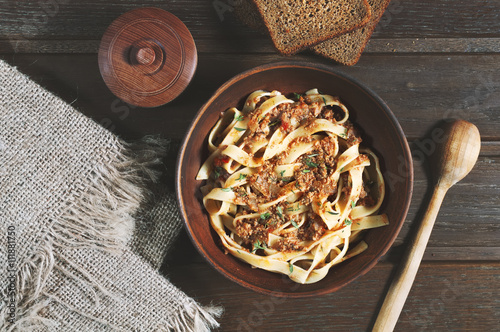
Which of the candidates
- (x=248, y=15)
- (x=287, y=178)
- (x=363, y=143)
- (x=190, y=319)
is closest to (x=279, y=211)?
(x=287, y=178)

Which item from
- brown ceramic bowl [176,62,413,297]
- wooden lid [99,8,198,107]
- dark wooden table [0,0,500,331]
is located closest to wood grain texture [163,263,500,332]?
dark wooden table [0,0,500,331]

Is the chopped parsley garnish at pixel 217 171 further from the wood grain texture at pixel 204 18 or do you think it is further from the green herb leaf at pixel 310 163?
the wood grain texture at pixel 204 18

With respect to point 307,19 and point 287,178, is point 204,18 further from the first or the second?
point 287,178

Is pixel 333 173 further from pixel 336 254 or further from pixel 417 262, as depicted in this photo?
pixel 417 262

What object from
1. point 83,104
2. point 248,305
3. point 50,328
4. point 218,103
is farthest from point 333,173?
point 50,328

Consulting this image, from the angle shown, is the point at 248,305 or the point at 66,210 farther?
the point at 248,305

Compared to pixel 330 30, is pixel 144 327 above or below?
below
